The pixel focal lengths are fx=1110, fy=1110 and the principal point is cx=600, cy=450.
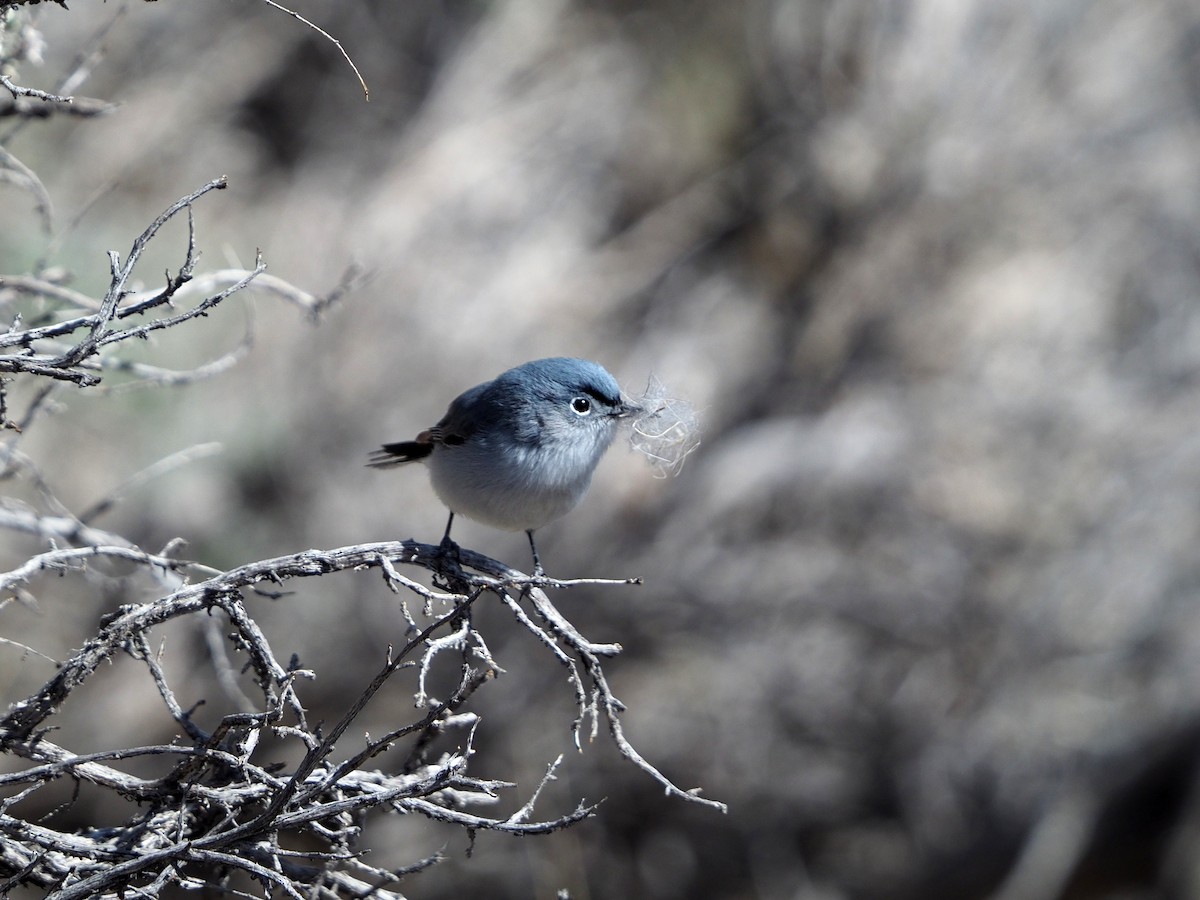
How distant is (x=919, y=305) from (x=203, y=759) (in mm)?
7992

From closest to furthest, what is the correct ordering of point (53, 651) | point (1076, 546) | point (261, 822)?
point (261, 822)
point (53, 651)
point (1076, 546)

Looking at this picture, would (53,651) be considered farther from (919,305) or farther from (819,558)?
(919,305)

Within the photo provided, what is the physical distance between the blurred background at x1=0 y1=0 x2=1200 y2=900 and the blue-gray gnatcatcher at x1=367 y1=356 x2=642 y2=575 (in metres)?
3.97

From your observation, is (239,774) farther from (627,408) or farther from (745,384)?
(745,384)

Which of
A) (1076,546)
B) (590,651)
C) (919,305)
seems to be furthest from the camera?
(919,305)

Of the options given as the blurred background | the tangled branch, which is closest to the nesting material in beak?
the tangled branch

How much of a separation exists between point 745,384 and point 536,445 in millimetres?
6167

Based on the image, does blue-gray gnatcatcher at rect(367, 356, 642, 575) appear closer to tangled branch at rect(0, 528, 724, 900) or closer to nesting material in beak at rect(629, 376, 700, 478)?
nesting material in beak at rect(629, 376, 700, 478)

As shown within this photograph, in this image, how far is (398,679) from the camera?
794 centimetres

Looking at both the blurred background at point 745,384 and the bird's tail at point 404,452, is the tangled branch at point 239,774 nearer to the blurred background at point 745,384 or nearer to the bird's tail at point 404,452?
the bird's tail at point 404,452

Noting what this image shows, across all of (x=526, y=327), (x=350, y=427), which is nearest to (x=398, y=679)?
(x=350, y=427)

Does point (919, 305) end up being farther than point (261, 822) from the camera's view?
Yes

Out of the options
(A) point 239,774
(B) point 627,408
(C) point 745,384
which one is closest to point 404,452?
(B) point 627,408

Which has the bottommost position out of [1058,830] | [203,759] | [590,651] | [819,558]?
[203,759]
